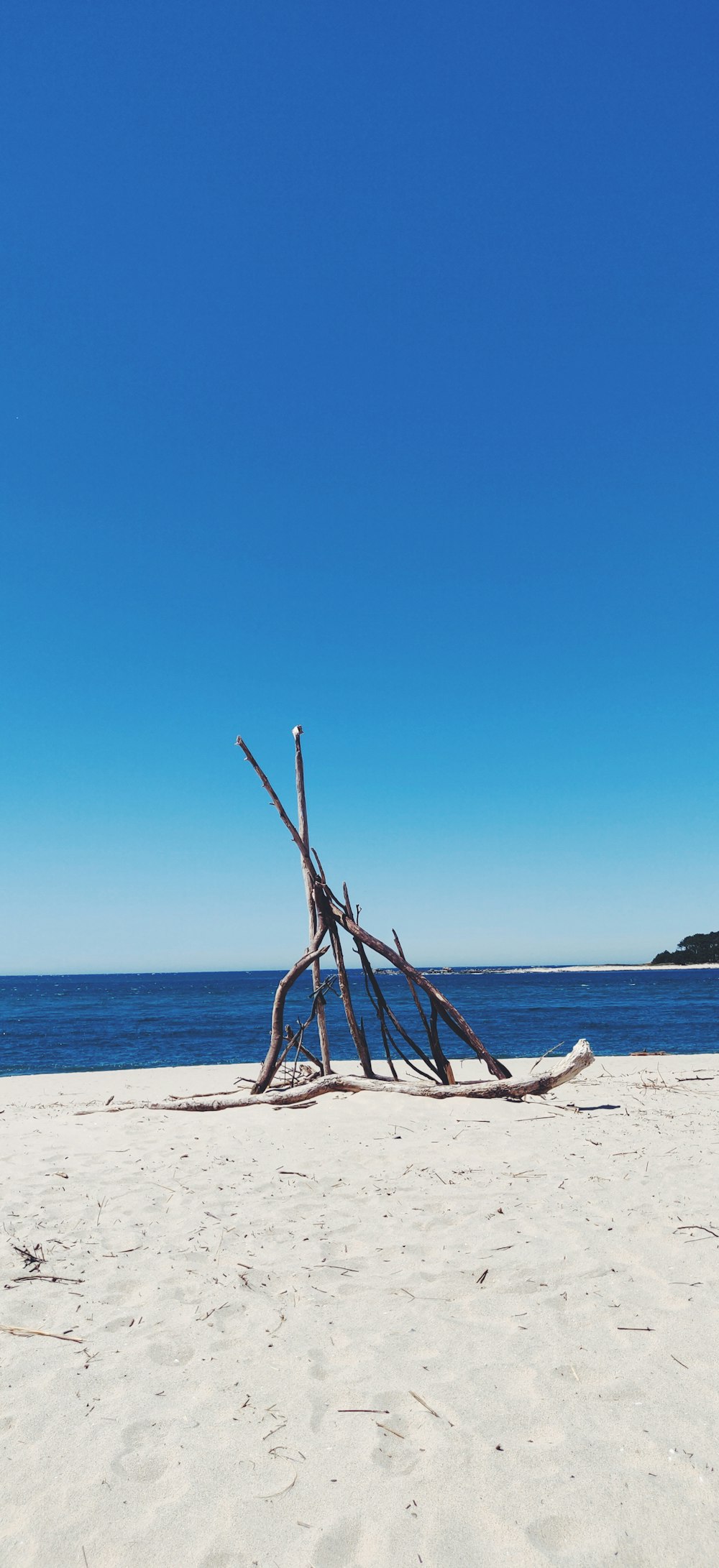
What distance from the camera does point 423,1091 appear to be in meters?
9.23

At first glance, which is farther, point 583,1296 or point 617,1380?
point 583,1296

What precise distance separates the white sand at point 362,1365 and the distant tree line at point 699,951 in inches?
5063

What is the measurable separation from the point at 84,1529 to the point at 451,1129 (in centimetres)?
554

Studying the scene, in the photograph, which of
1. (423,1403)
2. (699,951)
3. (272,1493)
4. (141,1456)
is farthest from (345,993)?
(699,951)

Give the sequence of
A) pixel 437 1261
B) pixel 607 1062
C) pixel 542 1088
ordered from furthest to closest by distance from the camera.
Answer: pixel 607 1062, pixel 542 1088, pixel 437 1261

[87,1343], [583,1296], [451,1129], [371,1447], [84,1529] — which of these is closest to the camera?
[84,1529]

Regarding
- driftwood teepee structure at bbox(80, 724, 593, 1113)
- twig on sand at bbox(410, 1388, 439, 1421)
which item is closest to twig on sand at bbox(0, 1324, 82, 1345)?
twig on sand at bbox(410, 1388, 439, 1421)

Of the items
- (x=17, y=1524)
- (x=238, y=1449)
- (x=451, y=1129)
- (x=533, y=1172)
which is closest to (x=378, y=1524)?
(x=238, y=1449)

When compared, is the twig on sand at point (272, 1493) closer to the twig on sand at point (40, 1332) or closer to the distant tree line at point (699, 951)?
the twig on sand at point (40, 1332)

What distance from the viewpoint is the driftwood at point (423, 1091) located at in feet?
29.7

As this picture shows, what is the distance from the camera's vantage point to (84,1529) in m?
2.54

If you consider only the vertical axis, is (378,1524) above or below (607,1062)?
above

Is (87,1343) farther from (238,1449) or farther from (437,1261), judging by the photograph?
(437,1261)

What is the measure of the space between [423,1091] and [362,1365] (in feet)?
19.7
